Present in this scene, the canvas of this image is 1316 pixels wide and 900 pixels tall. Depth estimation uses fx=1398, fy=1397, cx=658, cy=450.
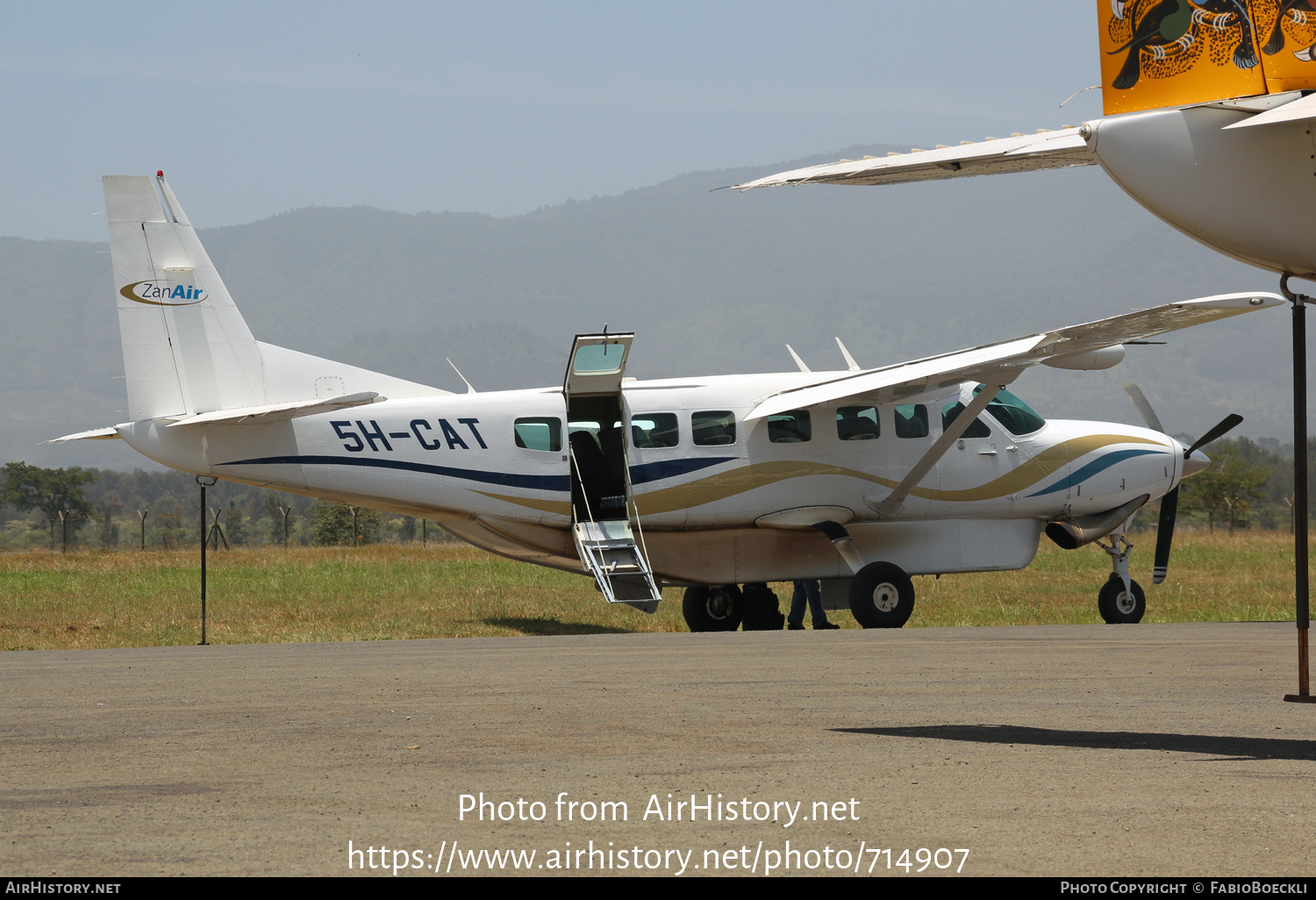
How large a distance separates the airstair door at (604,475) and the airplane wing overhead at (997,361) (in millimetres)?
1754

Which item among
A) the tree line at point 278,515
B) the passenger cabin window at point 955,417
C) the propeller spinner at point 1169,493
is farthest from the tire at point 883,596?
the tree line at point 278,515

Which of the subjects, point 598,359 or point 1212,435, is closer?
point 598,359

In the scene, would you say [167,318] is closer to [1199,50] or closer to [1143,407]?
[1143,407]

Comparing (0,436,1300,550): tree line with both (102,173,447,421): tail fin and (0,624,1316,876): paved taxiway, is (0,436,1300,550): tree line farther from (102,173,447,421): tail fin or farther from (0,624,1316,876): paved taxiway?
(0,624,1316,876): paved taxiway

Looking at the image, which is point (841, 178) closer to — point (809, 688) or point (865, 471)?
point (809, 688)

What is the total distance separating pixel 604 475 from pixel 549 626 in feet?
7.43

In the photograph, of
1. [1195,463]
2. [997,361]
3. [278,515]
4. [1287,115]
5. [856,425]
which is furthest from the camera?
[278,515]

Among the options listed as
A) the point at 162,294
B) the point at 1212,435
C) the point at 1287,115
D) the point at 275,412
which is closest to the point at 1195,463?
the point at 1212,435

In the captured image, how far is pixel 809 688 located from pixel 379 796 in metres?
4.26

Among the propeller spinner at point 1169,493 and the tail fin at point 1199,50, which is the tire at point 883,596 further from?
the tail fin at point 1199,50

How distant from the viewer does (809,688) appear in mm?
9344

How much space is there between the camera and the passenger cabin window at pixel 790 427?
17.2 metres

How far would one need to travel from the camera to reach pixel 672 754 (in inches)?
263

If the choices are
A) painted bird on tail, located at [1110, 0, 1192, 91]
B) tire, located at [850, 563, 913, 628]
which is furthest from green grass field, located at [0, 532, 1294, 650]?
painted bird on tail, located at [1110, 0, 1192, 91]
